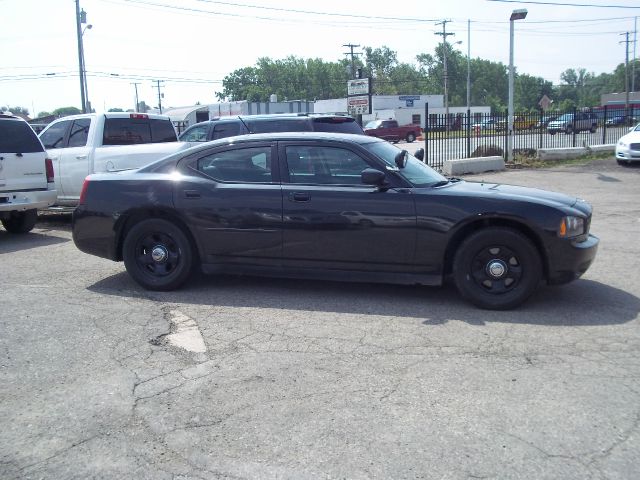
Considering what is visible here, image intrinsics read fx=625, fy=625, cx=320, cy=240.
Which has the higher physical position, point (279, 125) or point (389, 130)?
point (389, 130)

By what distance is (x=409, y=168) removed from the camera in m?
6.21

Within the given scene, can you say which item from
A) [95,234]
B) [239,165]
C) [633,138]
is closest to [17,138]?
[95,234]

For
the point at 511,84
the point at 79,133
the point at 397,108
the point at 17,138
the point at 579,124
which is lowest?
the point at 17,138

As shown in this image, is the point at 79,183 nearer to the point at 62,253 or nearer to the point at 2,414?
the point at 62,253

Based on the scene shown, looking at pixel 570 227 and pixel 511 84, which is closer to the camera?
pixel 570 227

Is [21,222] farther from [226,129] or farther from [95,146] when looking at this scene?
[226,129]

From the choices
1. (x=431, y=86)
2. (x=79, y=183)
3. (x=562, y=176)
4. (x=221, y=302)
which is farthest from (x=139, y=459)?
(x=431, y=86)

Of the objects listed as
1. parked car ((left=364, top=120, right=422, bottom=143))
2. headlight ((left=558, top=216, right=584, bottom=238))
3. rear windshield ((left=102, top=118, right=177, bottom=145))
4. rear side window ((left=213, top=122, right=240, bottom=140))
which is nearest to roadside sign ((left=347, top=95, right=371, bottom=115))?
rear side window ((left=213, top=122, right=240, bottom=140))

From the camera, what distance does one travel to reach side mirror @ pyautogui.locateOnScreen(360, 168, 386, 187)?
5695 millimetres

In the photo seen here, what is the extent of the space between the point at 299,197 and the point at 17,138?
6.03 metres

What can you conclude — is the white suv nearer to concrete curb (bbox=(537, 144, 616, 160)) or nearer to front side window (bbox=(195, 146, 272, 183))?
front side window (bbox=(195, 146, 272, 183))

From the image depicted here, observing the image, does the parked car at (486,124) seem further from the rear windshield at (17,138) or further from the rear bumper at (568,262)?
the rear bumper at (568,262)

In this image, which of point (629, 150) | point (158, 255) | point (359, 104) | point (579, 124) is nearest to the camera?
point (158, 255)

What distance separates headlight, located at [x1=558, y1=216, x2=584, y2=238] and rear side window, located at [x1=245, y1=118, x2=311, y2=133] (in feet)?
21.5
